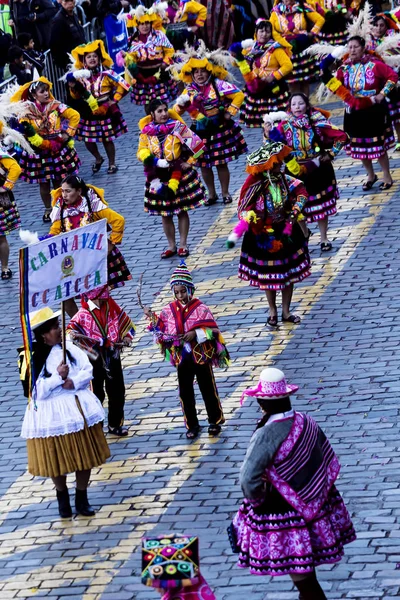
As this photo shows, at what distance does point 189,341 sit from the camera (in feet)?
35.2

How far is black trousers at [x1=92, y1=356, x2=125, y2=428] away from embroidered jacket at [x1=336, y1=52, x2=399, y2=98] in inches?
241

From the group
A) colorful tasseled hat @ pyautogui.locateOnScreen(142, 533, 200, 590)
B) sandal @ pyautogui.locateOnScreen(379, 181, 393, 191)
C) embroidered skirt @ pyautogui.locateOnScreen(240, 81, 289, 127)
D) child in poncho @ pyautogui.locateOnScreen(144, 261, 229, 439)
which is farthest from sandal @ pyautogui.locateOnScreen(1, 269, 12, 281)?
colorful tasseled hat @ pyautogui.locateOnScreen(142, 533, 200, 590)

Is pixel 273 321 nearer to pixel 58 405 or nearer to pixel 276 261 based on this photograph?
pixel 276 261

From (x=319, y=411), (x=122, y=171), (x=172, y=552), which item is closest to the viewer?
(x=172, y=552)

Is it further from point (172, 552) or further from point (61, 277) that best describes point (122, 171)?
point (172, 552)

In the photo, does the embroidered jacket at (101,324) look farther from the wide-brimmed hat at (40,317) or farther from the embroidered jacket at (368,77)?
the embroidered jacket at (368,77)

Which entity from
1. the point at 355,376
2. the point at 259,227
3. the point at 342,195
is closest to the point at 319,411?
the point at 355,376

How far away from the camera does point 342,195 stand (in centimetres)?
1667

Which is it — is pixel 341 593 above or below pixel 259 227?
below

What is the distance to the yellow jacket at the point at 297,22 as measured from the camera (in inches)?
769

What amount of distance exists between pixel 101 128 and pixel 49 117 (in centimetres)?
178

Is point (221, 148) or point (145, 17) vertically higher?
point (145, 17)

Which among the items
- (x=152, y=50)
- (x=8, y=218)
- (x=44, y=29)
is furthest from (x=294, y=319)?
(x=44, y=29)

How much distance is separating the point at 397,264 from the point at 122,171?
255 inches
